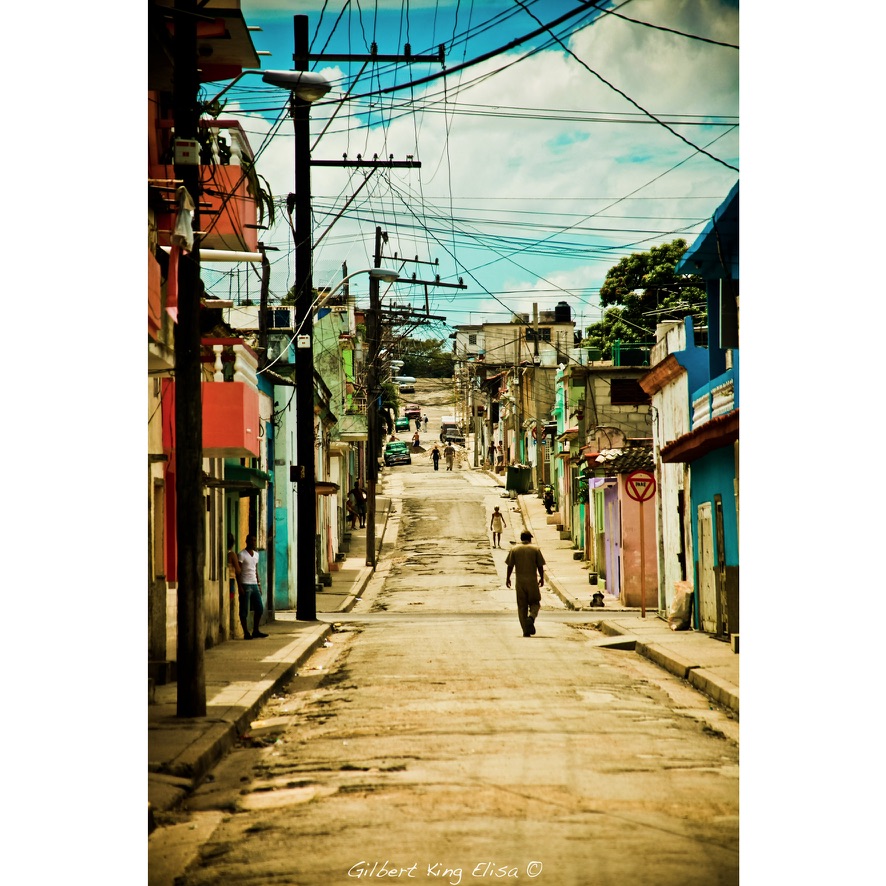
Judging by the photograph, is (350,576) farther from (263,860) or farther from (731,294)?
(263,860)

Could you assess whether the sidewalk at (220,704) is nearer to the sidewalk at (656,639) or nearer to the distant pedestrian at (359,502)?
the sidewalk at (656,639)

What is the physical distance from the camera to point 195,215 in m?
11.2

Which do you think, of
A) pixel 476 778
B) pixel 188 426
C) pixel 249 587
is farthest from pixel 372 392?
pixel 476 778

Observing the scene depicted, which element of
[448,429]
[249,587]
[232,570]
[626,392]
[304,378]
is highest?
[448,429]

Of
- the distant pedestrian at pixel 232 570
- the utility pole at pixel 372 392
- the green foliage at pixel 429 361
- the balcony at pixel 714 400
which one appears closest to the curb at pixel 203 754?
the distant pedestrian at pixel 232 570

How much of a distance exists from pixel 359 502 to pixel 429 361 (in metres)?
68.8

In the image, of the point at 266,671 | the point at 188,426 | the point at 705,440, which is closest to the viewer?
the point at 188,426

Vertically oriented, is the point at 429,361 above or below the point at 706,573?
above

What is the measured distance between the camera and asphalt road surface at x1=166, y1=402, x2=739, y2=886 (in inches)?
242

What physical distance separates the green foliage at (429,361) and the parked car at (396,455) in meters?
28.5

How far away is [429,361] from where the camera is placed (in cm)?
12131

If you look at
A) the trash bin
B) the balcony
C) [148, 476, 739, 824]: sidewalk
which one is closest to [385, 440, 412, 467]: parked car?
the trash bin

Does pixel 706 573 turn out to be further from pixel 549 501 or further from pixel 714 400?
pixel 549 501
